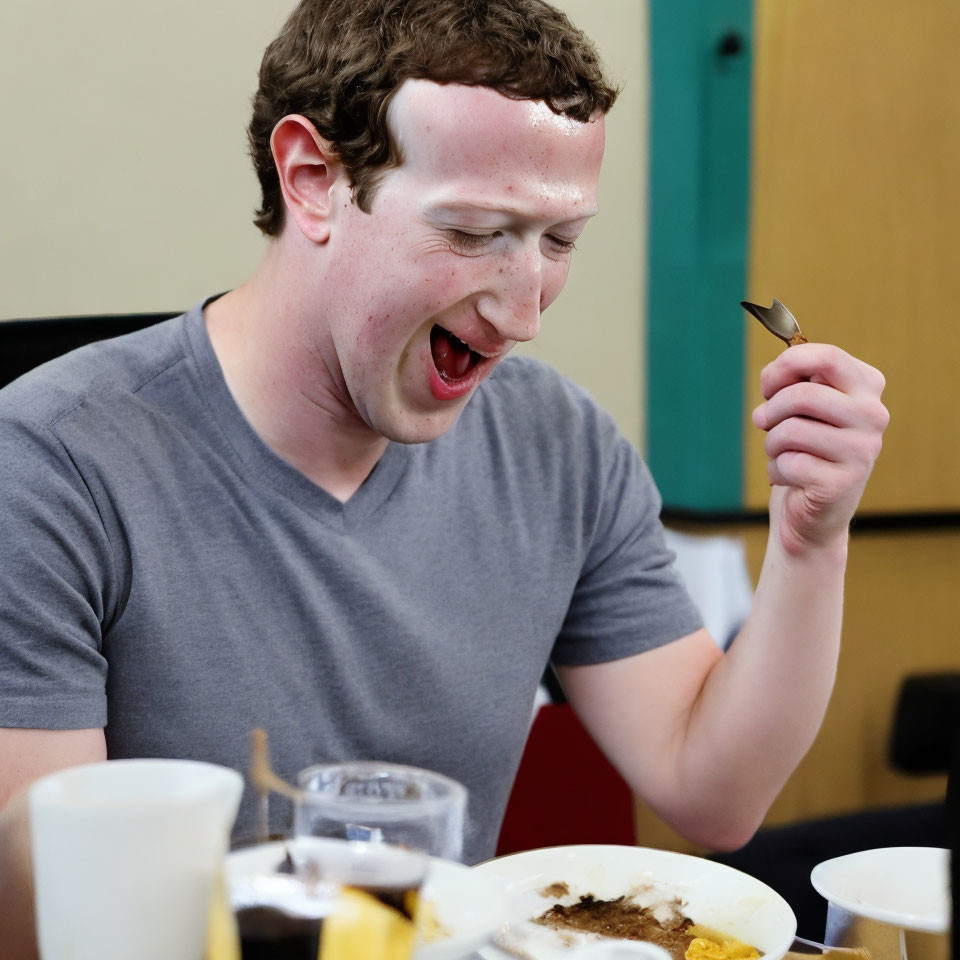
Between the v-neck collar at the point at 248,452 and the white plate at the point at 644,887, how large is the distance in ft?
1.19

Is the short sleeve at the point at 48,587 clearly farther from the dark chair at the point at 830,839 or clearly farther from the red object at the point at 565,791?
the red object at the point at 565,791

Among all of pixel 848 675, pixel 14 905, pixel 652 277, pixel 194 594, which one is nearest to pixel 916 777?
pixel 848 675

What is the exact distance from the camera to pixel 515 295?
3.00 ft

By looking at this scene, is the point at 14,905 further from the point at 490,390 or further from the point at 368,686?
the point at 490,390

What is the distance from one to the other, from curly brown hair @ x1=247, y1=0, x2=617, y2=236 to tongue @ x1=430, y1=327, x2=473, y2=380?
0.42ft

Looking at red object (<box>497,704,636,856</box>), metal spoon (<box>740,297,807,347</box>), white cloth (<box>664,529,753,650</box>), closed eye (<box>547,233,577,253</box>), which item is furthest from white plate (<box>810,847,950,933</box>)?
white cloth (<box>664,529,753,650</box>)

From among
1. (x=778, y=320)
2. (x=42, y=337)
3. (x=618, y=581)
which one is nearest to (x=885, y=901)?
(x=778, y=320)

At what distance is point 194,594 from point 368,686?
179 mm

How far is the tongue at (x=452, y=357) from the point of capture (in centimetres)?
96

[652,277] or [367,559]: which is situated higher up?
[652,277]

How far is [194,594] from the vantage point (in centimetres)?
95

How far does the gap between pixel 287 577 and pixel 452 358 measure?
23cm

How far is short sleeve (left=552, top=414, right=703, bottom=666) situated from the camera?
1.19m

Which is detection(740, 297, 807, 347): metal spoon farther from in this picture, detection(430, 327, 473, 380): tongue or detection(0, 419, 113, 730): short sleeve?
detection(0, 419, 113, 730): short sleeve
